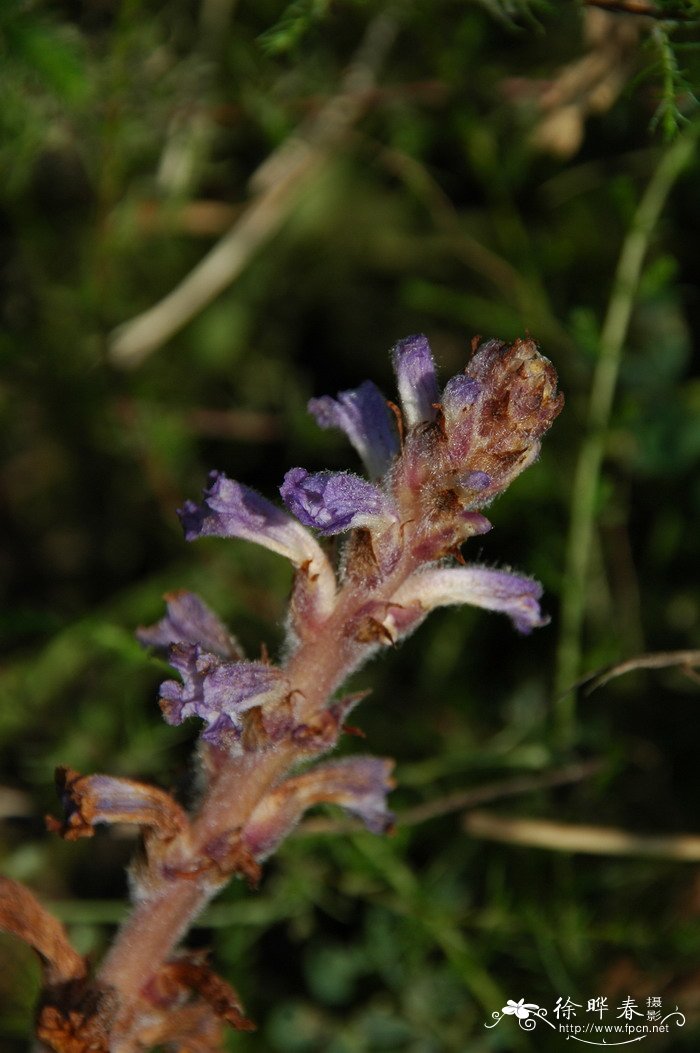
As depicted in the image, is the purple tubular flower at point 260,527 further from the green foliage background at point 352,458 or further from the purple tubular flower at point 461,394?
the green foliage background at point 352,458

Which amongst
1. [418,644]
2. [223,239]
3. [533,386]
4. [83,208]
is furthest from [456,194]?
[533,386]

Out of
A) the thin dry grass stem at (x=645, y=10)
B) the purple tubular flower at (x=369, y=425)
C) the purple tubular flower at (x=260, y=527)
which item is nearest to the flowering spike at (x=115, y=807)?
the purple tubular flower at (x=260, y=527)

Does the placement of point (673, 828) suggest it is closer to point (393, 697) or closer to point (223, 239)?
point (393, 697)

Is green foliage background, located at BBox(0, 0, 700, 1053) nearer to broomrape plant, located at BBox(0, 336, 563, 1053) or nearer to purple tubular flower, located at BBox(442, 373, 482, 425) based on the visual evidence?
broomrape plant, located at BBox(0, 336, 563, 1053)

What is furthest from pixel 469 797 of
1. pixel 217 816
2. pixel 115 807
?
pixel 115 807

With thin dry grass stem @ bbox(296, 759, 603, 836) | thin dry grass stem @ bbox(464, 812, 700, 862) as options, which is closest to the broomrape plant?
thin dry grass stem @ bbox(296, 759, 603, 836)

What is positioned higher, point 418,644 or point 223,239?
point 223,239
